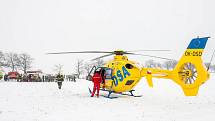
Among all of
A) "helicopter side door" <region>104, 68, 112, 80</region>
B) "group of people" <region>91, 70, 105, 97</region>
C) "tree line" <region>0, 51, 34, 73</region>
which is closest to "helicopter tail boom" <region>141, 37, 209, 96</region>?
"helicopter side door" <region>104, 68, 112, 80</region>

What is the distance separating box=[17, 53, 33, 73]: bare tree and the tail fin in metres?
93.0

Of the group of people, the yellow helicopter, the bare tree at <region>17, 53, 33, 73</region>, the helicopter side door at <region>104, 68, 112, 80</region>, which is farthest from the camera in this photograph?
the bare tree at <region>17, 53, 33, 73</region>

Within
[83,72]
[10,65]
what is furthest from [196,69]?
[83,72]

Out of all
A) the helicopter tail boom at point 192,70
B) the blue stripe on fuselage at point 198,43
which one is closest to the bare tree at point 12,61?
the helicopter tail boom at point 192,70

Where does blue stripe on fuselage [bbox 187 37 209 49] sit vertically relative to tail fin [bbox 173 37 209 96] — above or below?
above

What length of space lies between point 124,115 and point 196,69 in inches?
208

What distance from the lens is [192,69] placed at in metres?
15.6

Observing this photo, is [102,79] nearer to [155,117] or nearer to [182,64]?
[182,64]

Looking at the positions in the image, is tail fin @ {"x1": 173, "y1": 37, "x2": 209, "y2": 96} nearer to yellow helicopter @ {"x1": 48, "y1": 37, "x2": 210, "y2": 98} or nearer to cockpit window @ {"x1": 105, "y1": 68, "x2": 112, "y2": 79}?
yellow helicopter @ {"x1": 48, "y1": 37, "x2": 210, "y2": 98}

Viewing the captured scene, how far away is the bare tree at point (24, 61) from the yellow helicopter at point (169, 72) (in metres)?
87.3

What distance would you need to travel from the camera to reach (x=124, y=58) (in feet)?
68.4

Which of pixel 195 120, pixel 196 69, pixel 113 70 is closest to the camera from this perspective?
pixel 195 120

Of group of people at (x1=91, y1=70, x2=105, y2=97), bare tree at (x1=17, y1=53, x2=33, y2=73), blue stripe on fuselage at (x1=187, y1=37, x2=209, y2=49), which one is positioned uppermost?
bare tree at (x1=17, y1=53, x2=33, y2=73)

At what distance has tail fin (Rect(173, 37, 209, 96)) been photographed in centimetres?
1480
